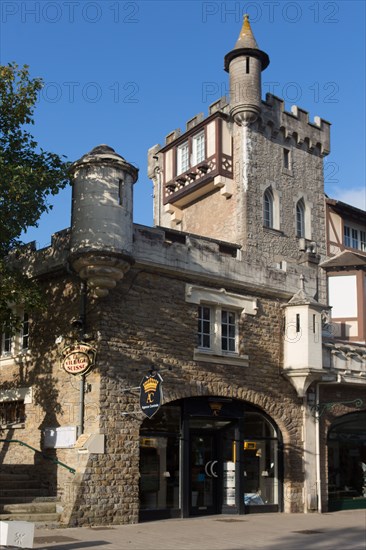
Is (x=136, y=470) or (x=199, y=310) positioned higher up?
(x=199, y=310)

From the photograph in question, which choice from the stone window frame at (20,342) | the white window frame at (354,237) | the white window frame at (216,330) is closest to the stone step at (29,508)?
the stone window frame at (20,342)

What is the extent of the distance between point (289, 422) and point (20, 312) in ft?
25.7

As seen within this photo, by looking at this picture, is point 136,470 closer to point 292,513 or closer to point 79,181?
point 292,513

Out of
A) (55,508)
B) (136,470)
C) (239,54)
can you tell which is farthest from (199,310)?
(239,54)

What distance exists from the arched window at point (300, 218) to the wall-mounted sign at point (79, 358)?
549 inches

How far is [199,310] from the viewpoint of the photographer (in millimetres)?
18516

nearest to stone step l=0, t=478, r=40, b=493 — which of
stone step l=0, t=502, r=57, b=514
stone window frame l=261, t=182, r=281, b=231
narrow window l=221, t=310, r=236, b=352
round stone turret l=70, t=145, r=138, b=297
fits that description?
stone step l=0, t=502, r=57, b=514

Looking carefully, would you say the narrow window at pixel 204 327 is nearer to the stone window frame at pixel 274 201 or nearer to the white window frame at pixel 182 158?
the stone window frame at pixel 274 201

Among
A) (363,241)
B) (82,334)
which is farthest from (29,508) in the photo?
(363,241)

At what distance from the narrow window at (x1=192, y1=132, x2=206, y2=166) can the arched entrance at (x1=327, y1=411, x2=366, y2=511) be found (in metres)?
11.3

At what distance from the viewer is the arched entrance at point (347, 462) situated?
21078 mm

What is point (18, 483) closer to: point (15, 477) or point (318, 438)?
point (15, 477)

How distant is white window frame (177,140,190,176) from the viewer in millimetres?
28562

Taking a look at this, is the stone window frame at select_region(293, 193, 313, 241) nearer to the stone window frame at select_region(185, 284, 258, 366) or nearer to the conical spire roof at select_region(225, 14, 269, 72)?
the conical spire roof at select_region(225, 14, 269, 72)
